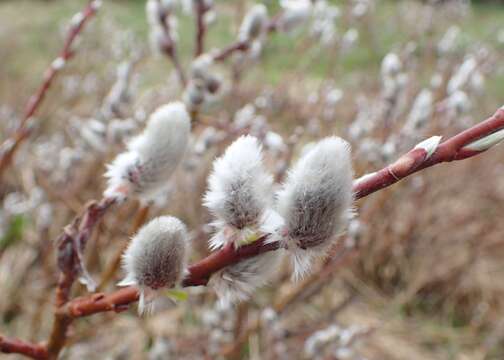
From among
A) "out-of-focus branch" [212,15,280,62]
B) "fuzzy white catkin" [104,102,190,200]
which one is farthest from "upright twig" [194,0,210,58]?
"fuzzy white catkin" [104,102,190,200]

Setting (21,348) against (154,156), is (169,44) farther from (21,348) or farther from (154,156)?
(21,348)

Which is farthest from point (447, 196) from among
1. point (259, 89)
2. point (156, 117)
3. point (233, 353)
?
point (156, 117)

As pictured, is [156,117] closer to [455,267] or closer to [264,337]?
[264,337]

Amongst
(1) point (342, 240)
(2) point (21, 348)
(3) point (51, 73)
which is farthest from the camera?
(1) point (342, 240)

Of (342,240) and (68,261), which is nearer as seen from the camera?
(68,261)

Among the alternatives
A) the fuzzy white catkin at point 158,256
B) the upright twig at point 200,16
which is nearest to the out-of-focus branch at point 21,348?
the fuzzy white catkin at point 158,256

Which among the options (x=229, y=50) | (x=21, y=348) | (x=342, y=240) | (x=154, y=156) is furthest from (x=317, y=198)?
(x=342, y=240)

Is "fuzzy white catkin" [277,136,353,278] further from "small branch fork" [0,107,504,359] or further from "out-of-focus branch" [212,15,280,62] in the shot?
"out-of-focus branch" [212,15,280,62]
